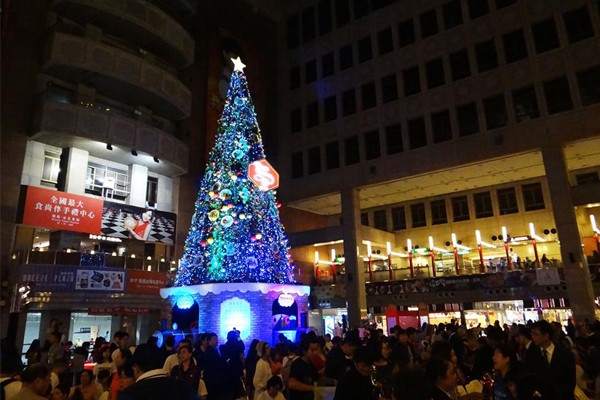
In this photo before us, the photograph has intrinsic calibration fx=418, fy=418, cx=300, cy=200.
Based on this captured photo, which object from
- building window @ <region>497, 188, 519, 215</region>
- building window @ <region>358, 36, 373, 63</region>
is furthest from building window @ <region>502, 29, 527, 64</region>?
building window @ <region>497, 188, 519, 215</region>

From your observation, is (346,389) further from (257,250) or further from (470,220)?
(470,220)

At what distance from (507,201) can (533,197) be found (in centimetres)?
159

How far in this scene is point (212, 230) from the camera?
15992 millimetres

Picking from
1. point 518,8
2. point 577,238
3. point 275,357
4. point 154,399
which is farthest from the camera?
point 518,8

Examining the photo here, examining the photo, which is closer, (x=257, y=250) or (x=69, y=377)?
(x=69, y=377)

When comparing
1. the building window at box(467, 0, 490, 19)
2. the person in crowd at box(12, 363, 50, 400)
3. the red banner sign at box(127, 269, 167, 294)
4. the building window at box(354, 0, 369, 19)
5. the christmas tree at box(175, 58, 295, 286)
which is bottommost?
the person in crowd at box(12, 363, 50, 400)

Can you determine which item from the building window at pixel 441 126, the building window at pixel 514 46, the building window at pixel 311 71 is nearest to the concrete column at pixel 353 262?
the building window at pixel 441 126

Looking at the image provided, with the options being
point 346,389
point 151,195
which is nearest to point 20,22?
point 151,195

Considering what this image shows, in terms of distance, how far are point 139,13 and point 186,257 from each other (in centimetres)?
1478

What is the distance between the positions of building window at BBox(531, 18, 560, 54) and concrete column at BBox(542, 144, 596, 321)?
5283 millimetres

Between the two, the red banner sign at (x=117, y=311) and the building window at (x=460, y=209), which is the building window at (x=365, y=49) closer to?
the building window at (x=460, y=209)

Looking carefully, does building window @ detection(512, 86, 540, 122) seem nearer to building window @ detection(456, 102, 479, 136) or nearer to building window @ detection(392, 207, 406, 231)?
building window @ detection(456, 102, 479, 136)

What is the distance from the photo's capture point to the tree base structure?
49.4ft

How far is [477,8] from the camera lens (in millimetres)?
23875
